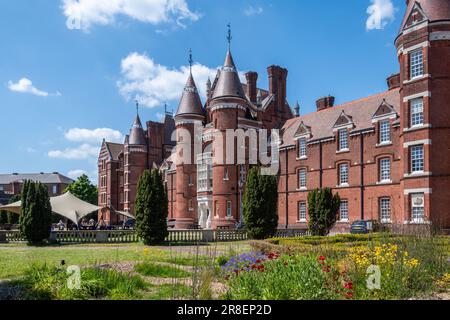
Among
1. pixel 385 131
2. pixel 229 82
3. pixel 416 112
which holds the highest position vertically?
pixel 229 82

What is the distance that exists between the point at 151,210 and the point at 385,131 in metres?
21.2

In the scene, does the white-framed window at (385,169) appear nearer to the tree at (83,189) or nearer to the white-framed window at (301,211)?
the white-framed window at (301,211)

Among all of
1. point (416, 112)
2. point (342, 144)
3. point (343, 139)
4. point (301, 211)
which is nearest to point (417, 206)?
point (416, 112)

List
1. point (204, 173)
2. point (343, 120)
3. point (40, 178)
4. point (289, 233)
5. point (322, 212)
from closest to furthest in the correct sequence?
point (322, 212)
point (289, 233)
point (343, 120)
point (204, 173)
point (40, 178)

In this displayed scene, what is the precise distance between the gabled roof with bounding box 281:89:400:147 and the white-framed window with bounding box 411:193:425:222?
361 inches

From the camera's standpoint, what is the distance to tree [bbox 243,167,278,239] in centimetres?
2758

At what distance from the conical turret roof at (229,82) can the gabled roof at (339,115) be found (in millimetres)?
7256

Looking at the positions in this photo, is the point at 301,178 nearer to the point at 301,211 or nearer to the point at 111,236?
the point at 301,211

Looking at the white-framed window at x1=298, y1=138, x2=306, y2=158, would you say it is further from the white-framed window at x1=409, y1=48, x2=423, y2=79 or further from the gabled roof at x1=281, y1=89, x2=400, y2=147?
the white-framed window at x1=409, y1=48, x2=423, y2=79

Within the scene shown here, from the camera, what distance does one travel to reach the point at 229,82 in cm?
4562

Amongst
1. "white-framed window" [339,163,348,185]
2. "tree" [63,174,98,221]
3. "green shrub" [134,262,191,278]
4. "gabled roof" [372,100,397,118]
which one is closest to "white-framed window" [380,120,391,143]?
"gabled roof" [372,100,397,118]

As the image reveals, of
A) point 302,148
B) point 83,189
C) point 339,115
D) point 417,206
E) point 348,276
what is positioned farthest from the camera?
point 83,189

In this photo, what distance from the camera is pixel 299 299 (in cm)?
784

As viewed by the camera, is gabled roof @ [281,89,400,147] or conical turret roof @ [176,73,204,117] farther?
conical turret roof @ [176,73,204,117]
